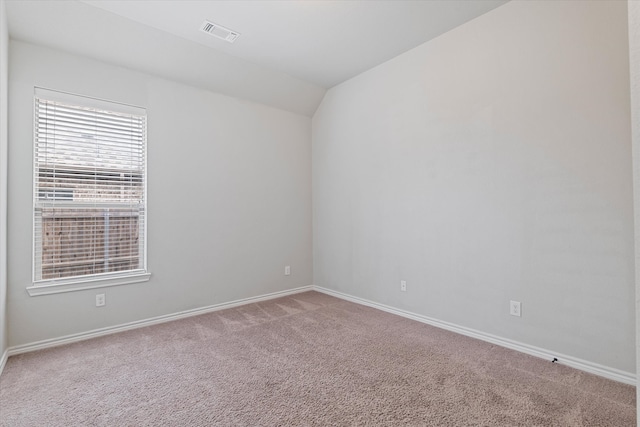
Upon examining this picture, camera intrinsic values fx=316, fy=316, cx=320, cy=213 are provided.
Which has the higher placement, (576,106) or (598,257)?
(576,106)

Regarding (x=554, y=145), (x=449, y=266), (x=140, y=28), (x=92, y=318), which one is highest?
(x=140, y=28)

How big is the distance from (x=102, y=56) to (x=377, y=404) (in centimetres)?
366

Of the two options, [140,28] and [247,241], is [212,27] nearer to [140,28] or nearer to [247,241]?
[140,28]

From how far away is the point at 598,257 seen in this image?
2.19m

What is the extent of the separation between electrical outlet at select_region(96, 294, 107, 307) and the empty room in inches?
0.6

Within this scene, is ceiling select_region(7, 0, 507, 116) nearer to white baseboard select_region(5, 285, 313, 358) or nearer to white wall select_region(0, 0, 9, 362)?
white wall select_region(0, 0, 9, 362)

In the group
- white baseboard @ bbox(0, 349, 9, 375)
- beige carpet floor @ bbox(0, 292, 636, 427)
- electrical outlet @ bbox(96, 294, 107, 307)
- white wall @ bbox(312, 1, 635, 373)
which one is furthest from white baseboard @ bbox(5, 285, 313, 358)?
white wall @ bbox(312, 1, 635, 373)

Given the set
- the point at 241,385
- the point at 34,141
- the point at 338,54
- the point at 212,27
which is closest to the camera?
the point at 241,385

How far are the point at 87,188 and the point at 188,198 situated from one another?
35.7 inches

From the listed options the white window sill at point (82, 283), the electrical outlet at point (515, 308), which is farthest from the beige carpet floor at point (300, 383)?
the white window sill at point (82, 283)

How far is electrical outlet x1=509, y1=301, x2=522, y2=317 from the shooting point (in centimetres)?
257

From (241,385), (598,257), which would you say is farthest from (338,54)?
(241,385)

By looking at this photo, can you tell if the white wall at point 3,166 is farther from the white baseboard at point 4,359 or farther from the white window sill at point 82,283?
the white window sill at point 82,283

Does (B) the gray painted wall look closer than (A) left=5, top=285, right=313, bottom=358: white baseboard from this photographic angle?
Yes
